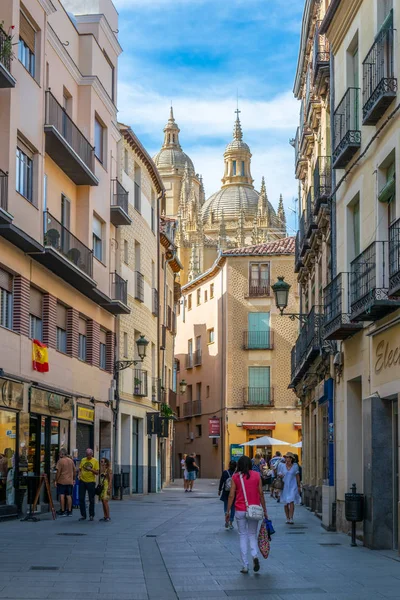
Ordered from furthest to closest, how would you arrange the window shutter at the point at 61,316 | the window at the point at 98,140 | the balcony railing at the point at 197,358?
1. the balcony railing at the point at 197,358
2. the window at the point at 98,140
3. the window shutter at the point at 61,316

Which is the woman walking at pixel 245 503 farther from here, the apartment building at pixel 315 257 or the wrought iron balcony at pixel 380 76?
the apartment building at pixel 315 257

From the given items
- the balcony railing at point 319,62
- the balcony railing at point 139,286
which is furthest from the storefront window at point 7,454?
the balcony railing at point 139,286

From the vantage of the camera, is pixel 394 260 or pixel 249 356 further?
pixel 249 356

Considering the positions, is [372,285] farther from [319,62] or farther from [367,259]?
[319,62]

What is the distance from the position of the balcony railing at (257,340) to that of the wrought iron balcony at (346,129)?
43.8m

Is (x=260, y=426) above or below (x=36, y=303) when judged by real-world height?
below

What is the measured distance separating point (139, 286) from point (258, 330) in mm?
24374

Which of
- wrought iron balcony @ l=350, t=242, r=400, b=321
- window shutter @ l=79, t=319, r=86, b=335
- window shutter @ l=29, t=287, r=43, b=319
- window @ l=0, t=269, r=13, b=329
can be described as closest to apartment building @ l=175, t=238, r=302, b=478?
window shutter @ l=79, t=319, r=86, b=335

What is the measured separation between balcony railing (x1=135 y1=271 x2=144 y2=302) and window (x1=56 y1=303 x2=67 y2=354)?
10.7m

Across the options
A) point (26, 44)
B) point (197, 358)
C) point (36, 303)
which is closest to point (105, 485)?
point (36, 303)

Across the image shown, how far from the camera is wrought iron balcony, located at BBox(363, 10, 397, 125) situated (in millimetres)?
16156

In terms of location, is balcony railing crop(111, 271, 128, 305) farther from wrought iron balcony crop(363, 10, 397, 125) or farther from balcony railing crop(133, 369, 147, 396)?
wrought iron balcony crop(363, 10, 397, 125)

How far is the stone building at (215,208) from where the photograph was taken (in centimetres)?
13288

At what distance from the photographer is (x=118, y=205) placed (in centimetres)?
3522
